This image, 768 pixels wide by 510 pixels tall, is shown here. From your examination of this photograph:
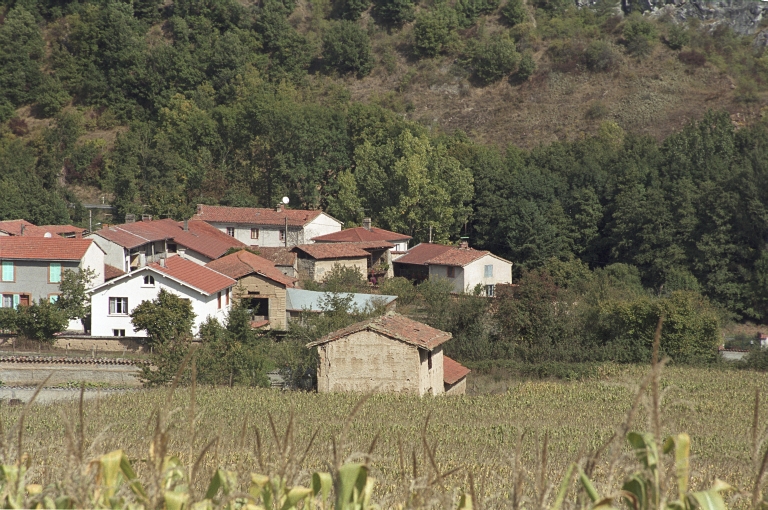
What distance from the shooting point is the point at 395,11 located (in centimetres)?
7994

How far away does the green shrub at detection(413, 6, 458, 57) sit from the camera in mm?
76325

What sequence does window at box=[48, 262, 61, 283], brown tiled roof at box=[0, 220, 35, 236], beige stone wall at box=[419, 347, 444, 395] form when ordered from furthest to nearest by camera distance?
brown tiled roof at box=[0, 220, 35, 236] < window at box=[48, 262, 61, 283] < beige stone wall at box=[419, 347, 444, 395]

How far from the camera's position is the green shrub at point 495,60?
2862 inches

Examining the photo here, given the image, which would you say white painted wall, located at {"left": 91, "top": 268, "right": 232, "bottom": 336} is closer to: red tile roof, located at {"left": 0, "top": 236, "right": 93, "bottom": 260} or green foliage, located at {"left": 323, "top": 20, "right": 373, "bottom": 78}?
red tile roof, located at {"left": 0, "top": 236, "right": 93, "bottom": 260}

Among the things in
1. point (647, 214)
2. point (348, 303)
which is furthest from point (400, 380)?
point (647, 214)

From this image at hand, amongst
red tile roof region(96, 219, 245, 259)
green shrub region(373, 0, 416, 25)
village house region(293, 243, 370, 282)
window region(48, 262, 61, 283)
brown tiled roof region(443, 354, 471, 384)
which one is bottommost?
brown tiled roof region(443, 354, 471, 384)

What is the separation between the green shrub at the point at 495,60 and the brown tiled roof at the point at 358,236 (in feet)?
89.4

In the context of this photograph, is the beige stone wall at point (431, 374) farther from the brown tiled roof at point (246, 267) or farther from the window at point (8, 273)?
the window at point (8, 273)

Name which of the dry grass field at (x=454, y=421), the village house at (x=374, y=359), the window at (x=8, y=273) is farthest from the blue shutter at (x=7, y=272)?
the village house at (x=374, y=359)

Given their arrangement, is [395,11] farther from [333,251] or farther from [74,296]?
[74,296]

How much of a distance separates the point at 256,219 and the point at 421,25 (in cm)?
3236

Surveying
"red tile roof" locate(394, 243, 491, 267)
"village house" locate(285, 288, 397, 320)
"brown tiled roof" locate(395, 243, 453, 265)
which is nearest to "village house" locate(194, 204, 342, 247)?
"red tile roof" locate(394, 243, 491, 267)

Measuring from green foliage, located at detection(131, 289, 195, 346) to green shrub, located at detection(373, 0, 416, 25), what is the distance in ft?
172

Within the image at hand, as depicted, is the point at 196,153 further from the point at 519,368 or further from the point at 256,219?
the point at 519,368
